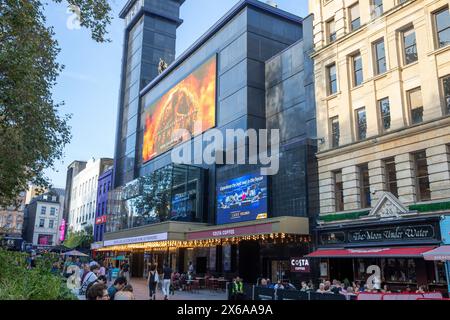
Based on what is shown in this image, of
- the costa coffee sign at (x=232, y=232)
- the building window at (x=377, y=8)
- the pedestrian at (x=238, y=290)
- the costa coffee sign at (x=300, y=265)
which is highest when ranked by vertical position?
the building window at (x=377, y=8)

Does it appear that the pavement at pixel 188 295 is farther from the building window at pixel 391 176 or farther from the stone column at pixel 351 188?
the building window at pixel 391 176

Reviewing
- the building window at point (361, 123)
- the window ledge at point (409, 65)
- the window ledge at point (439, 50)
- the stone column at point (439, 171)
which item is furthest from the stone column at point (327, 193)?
the window ledge at point (439, 50)

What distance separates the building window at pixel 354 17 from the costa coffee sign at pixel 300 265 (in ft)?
45.3

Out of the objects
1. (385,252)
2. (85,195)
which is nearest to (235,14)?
(385,252)

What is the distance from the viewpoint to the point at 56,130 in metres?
19.2

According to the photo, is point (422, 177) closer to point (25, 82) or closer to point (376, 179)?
point (376, 179)

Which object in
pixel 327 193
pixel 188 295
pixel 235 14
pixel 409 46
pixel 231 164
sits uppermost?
pixel 235 14

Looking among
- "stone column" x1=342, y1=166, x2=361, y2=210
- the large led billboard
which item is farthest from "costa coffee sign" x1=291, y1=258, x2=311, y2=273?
the large led billboard

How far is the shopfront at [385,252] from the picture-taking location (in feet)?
59.4

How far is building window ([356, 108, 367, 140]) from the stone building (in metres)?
0.06

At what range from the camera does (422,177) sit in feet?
64.2

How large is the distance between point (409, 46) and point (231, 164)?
15507 millimetres

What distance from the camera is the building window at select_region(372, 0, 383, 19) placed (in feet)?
74.6
